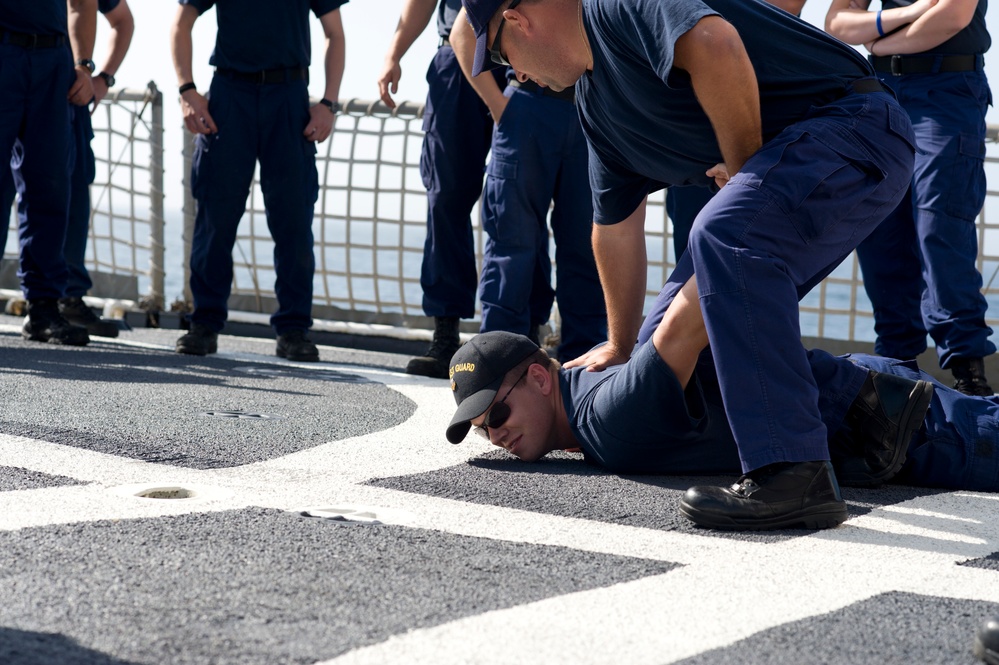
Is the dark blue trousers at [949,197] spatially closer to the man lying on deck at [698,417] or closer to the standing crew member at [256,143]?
the man lying on deck at [698,417]

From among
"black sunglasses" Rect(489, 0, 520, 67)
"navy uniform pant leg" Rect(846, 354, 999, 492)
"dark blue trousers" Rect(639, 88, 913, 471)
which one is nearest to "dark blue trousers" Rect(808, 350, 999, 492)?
"navy uniform pant leg" Rect(846, 354, 999, 492)

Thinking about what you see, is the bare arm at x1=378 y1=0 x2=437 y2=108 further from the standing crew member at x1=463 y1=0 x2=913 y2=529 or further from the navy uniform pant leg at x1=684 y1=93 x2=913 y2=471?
the navy uniform pant leg at x1=684 y1=93 x2=913 y2=471

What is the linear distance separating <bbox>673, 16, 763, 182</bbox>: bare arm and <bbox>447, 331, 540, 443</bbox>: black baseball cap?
71cm

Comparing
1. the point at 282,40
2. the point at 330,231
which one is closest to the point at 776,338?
the point at 282,40

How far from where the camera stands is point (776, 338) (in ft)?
6.74

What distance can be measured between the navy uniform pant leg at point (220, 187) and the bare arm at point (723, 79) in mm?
3111

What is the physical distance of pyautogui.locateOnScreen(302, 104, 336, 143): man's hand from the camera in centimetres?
498

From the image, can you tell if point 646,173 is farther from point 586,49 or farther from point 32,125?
point 32,125

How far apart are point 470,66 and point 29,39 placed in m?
2.05

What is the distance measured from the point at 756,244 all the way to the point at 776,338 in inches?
6.8

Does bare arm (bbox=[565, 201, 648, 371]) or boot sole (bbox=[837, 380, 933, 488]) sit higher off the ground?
bare arm (bbox=[565, 201, 648, 371])

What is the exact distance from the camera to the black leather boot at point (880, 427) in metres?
2.40

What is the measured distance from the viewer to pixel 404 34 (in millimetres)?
4707

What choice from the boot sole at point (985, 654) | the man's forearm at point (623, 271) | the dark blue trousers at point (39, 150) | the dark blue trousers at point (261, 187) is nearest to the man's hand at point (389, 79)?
the dark blue trousers at point (261, 187)
